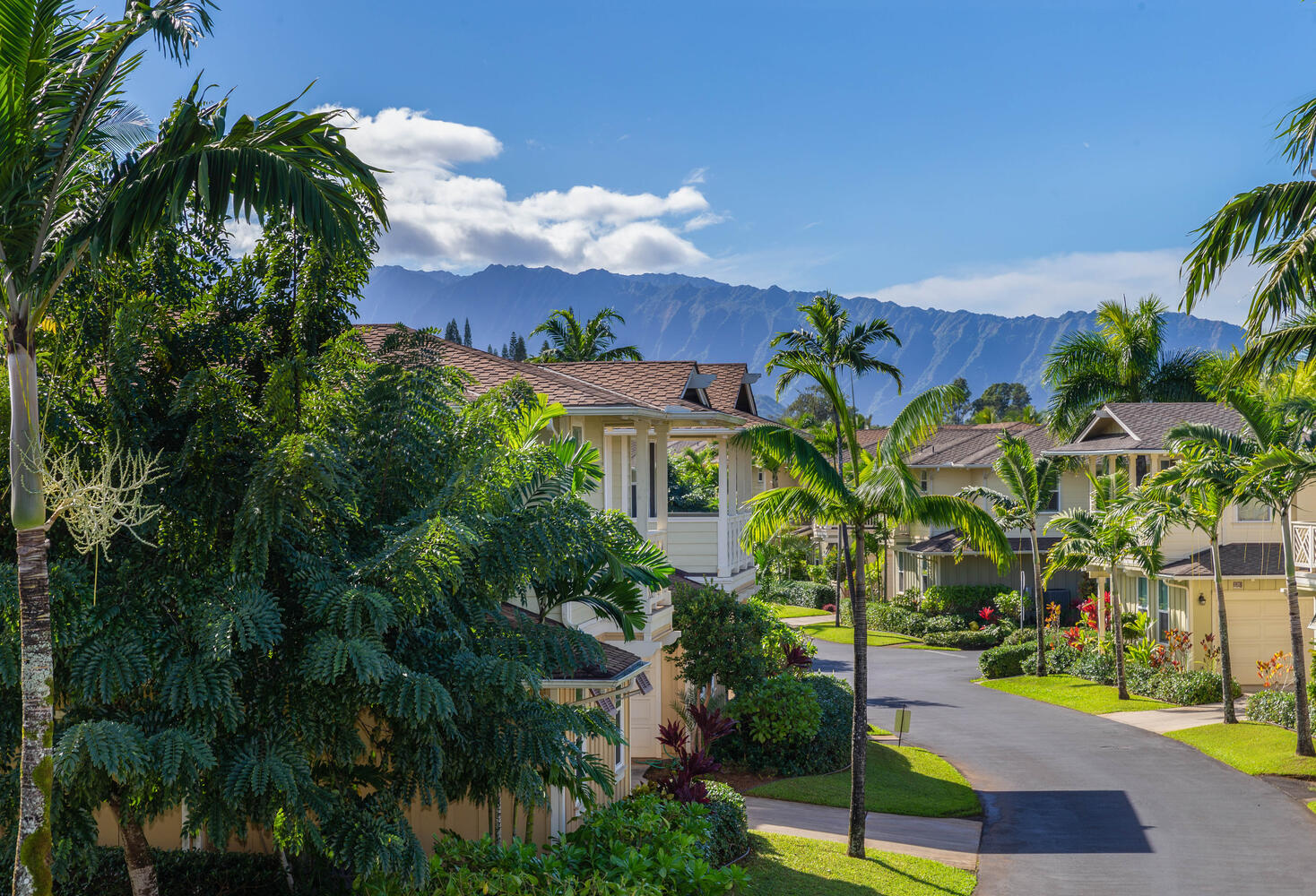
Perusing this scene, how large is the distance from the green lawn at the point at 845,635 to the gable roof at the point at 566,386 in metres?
27.2

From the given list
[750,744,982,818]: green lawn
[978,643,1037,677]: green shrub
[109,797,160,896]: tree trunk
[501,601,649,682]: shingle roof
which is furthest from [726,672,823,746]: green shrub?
[978,643,1037,677]: green shrub

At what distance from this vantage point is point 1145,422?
108 ft

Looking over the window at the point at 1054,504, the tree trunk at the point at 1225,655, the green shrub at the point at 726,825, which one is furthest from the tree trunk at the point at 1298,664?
the window at the point at 1054,504

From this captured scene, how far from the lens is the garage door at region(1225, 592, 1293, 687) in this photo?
1128 inches

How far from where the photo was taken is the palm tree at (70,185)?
20.9ft

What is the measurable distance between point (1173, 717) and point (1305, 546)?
216 inches

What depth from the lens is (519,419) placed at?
33.8 feet

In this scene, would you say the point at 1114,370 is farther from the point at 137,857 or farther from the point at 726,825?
the point at 137,857

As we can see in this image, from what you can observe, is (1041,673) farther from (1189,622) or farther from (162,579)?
(162,579)

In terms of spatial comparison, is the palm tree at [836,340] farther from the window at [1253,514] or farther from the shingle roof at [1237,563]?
the window at [1253,514]

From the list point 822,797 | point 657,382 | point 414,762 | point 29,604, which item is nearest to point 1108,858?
point 822,797

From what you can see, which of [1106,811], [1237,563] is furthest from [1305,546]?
[1106,811]

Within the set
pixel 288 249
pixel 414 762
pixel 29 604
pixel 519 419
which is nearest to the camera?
pixel 29 604

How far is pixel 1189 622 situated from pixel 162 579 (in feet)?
96.3
